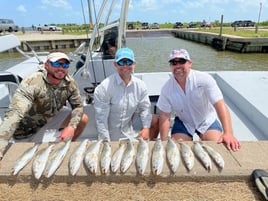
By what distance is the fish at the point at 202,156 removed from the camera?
1.99m

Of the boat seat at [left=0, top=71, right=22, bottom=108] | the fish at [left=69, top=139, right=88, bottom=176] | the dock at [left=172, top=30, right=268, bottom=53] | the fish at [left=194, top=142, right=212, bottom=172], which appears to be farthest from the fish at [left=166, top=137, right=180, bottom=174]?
the dock at [left=172, top=30, right=268, bottom=53]

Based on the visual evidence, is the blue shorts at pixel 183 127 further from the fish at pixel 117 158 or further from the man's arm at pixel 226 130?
the fish at pixel 117 158

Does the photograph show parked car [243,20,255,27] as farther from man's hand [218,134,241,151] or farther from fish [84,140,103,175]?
fish [84,140,103,175]

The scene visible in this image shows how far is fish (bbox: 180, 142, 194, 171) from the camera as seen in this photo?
6.56ft

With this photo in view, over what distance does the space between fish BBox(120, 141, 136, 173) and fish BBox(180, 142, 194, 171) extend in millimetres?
407

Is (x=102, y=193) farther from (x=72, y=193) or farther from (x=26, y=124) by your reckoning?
(x=26, y=124)

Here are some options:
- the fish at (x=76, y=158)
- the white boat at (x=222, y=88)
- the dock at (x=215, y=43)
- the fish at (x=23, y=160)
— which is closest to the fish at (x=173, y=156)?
the fish at (x=76, y=158)

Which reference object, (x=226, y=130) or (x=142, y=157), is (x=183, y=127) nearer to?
(x=226, y=130)

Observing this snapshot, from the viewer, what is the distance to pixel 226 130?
2.53 meters

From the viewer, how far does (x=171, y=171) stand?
1976 mm

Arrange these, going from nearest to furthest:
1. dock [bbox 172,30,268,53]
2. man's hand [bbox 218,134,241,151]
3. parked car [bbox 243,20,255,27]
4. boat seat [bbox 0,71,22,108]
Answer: man's hand [bbox 218,134,241,151] < boat seat [bbox 0,71,22,108] < dock [bbox 172,30,268,53] < parked car [bbox 243,20,255,27]

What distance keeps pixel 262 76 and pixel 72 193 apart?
4.41 metres

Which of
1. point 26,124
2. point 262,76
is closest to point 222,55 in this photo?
point 262,76

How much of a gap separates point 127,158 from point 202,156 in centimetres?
59
